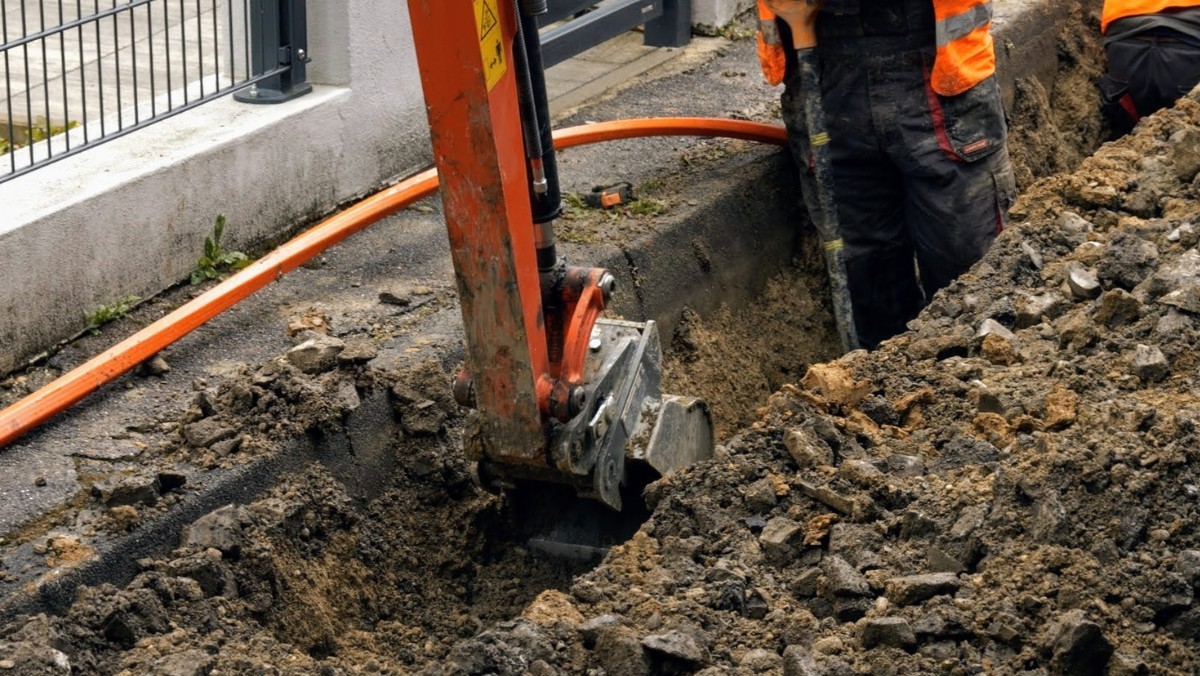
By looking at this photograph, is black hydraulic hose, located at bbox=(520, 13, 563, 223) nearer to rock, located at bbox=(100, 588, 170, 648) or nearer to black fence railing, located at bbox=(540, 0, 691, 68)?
rock, located at bbox=(100, 588, 170, 648)

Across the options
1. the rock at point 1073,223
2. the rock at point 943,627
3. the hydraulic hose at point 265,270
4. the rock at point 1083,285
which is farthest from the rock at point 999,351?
the hydraulic hose at point 265,270

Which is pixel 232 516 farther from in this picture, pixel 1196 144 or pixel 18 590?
pixel 1196 144

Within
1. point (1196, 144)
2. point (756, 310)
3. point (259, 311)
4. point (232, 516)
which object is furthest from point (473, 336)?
point (1196, 144)

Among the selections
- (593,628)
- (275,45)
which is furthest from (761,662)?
(275,45)

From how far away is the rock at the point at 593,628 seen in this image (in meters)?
3.34

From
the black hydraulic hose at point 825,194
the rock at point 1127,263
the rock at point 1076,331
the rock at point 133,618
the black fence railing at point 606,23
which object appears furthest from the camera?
the black fence railing at point 606,23

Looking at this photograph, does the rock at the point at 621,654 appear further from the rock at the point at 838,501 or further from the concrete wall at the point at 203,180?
the concrete wall at the point at 203,180

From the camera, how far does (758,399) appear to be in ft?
19.5

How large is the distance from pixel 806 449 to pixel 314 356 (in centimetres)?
150

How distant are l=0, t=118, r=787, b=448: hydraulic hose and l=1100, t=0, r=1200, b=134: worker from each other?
2.04 meters

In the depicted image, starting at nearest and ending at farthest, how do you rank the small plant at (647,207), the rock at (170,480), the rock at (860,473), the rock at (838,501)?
the rock at (838,501) < the rock at (860,473) < the rock at (170,480) < the small plant at (647,207)

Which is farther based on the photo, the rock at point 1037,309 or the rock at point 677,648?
the rock at point 1037,309

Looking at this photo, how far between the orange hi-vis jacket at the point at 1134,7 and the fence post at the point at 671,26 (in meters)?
2.03

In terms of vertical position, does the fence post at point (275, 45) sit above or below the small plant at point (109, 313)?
above
